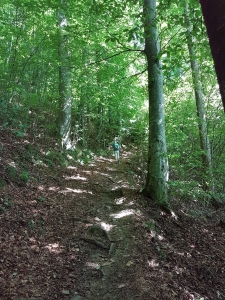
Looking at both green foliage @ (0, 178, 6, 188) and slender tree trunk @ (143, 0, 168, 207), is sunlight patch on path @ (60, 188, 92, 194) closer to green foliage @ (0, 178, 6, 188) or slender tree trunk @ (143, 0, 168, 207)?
green foliage @ (0, 178, 6, 188)

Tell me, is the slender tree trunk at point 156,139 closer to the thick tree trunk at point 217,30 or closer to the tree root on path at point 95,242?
the tree root on path at point 95,242

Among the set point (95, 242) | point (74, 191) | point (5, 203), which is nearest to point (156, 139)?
point (74, 191)

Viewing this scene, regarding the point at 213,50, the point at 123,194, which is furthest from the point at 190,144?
the point at 213,50

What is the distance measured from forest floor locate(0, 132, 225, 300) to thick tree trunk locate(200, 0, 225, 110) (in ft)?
12.6

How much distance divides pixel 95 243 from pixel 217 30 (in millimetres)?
5059

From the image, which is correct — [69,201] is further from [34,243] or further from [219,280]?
[219,280]

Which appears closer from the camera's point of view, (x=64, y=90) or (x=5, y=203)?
(x=5, y=203)

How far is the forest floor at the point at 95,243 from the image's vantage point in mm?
4184

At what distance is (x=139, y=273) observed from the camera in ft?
14.9

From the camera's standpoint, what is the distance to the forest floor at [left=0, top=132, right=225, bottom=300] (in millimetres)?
4184

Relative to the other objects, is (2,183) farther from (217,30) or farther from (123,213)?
(217,30)

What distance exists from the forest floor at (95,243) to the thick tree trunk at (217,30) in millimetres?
3832

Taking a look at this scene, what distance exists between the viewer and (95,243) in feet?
18.1

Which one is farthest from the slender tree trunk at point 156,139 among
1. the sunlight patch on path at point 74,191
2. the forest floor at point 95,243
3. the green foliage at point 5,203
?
the green foliage at point 5,203
